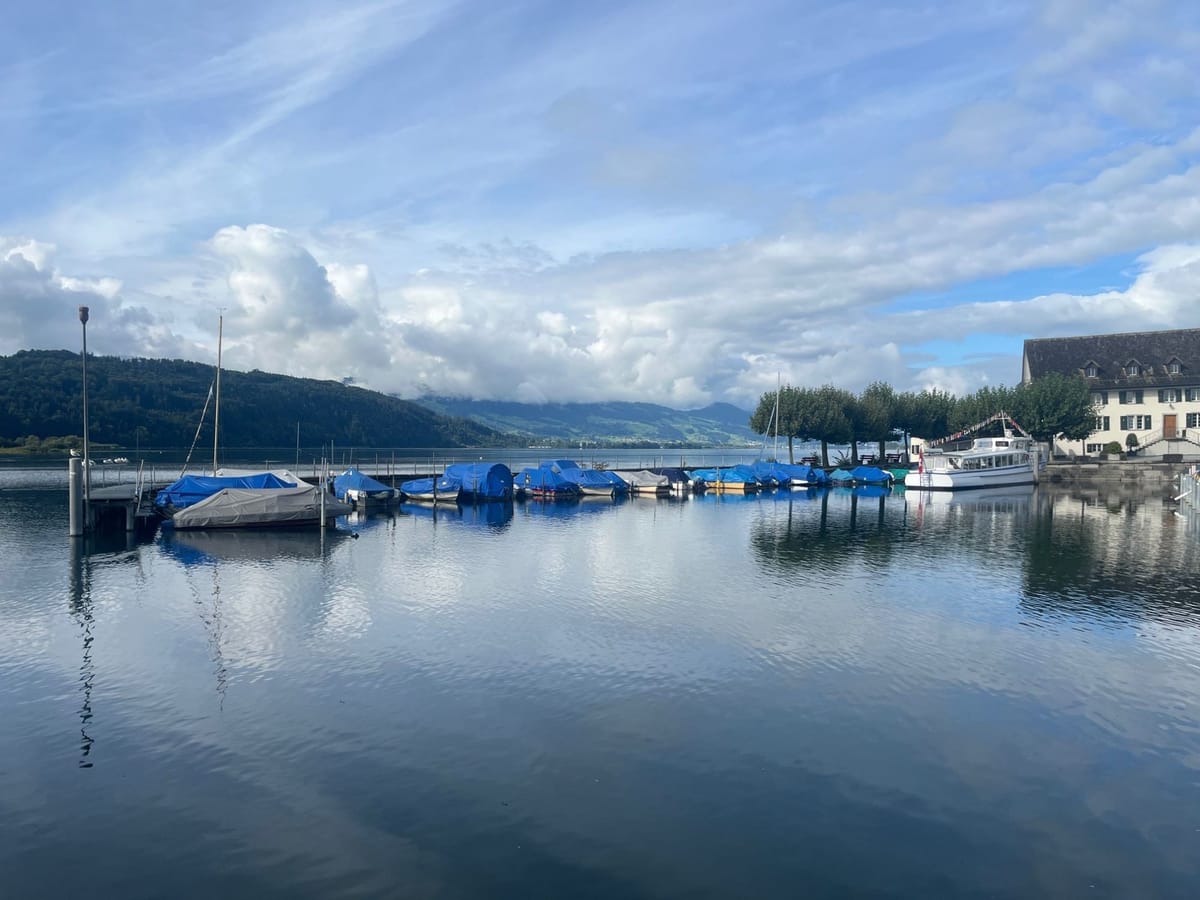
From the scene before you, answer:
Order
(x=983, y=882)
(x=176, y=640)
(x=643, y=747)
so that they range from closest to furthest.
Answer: (x=983, y=882)
(x=643, y=747)
(x=176, y=640)

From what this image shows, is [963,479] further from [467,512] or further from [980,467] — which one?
[467,512]

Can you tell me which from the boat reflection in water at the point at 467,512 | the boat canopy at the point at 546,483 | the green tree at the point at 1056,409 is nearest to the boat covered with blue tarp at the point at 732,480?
the boat canopy at the point at 546,483

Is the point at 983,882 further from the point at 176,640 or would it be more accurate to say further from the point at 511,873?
the point at 176,640

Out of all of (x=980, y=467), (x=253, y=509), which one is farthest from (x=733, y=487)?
(x=253, y=509)

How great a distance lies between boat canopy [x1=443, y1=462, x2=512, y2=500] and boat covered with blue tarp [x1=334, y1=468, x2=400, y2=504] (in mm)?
8151

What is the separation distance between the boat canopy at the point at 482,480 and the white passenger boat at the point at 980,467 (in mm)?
51795

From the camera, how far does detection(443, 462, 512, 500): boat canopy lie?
7906 centimetres

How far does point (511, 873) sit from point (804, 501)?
75.5 m

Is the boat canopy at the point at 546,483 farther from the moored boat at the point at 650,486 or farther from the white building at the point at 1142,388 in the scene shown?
the white building at the point at 1142,388

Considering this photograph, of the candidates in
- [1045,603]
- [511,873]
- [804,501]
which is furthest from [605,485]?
[511,873]

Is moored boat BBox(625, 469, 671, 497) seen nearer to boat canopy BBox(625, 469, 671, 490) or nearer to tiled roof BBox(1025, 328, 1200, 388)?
boat canopy BBox(625, 469, 671, 490)

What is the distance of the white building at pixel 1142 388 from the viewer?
112312mm

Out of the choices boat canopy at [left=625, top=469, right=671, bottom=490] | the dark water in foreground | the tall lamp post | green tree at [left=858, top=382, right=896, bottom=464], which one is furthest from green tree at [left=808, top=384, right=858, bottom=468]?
the tall lamp post

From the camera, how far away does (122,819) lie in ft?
45.3
